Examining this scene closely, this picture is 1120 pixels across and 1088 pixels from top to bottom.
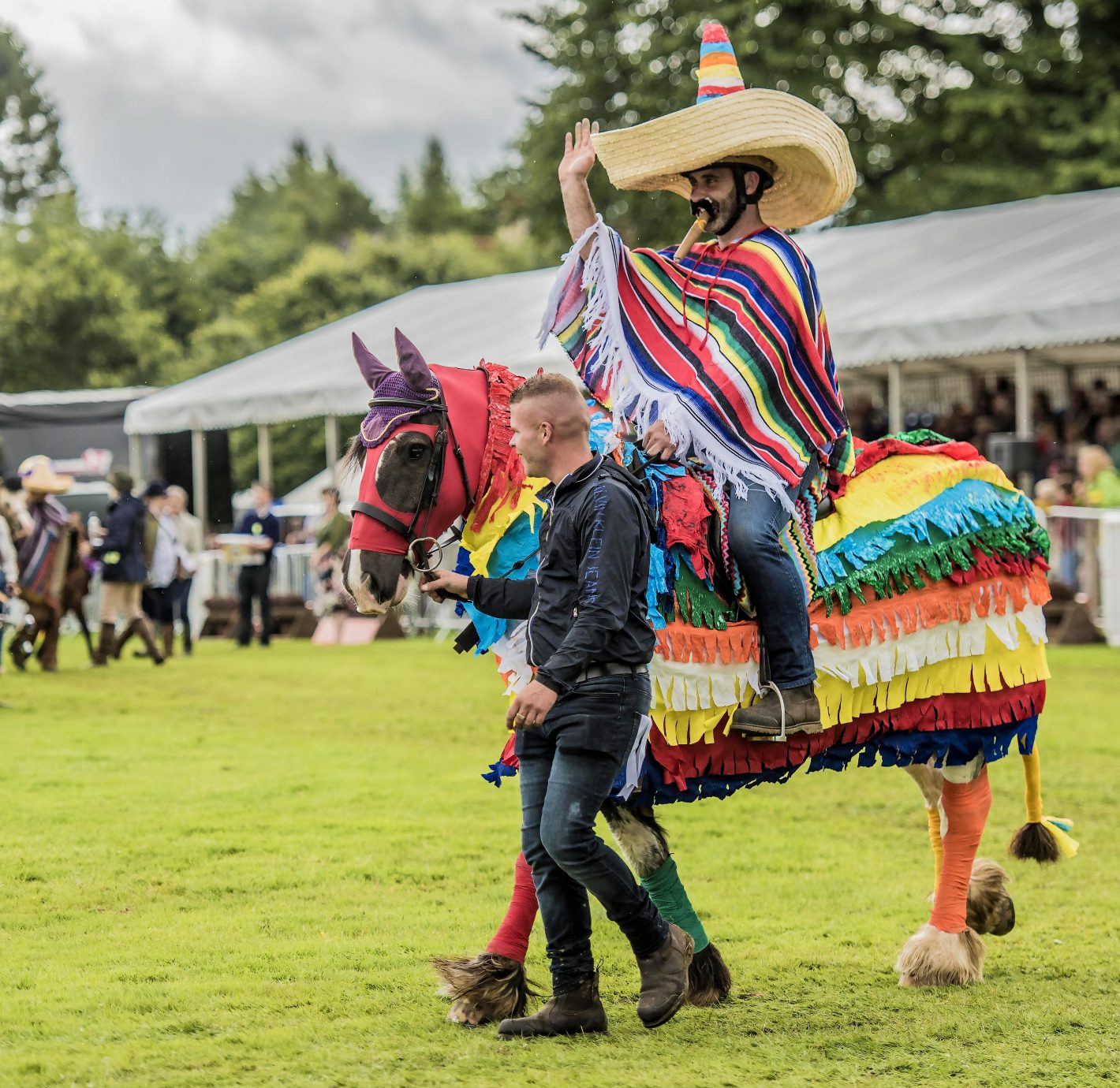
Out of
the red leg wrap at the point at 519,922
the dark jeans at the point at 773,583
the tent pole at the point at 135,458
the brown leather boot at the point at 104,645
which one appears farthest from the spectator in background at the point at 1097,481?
the tent pole at the point at 135,458

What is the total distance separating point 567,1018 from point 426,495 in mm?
1511

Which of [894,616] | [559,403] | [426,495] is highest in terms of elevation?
[559,403]

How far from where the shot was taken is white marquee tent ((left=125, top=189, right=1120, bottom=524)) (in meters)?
16.2

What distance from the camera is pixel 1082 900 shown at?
6500mm

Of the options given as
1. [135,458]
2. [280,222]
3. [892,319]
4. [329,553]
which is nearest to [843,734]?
[892,319]

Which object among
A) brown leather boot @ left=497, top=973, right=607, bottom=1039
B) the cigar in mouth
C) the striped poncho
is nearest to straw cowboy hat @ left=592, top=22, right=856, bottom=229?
the cigar in mouth

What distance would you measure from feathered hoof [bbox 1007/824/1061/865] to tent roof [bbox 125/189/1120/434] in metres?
10.3

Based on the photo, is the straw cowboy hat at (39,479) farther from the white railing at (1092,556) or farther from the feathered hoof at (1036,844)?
the feathered hoof at (1036,844)

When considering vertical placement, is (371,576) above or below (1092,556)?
above

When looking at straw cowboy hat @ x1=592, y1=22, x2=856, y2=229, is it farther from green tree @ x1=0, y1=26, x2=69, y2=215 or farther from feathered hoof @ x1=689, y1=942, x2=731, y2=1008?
green tree @ x1=0, y1=26, x2=69, y2=215

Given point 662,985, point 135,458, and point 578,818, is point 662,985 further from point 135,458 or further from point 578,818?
point 135,458

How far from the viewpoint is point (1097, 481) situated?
15.8 m

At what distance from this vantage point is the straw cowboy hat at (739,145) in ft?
16.3

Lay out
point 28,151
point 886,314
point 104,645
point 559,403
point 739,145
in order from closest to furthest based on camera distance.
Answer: point 559,403 → point 739,145 → point 104,645 → point 886,314 → point 28,151
